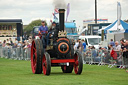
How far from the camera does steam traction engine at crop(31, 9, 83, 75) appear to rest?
557 inches

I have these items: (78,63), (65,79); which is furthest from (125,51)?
(65,79)

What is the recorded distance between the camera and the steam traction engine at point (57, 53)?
14.2m

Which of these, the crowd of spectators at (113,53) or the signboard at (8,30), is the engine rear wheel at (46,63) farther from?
the signboard at (8,30)

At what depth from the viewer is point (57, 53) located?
46.9 feet

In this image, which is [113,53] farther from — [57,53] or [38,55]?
[38,55]

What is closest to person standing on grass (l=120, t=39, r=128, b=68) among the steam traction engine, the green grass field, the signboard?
the green grass field

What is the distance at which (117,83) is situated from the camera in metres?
11.3

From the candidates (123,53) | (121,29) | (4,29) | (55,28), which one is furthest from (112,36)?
(4,29)

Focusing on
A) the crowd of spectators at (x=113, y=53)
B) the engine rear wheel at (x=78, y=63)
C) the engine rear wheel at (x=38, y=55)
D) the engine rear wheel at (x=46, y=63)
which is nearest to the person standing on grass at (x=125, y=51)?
the crowd of spectators at (x=113, y=53)

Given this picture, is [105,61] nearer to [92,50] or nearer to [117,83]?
[92,50]

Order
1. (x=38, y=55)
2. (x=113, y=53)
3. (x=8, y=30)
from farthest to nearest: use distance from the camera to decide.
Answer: (x=8, y=30), (x=113, y=53), (x=38, y=55)

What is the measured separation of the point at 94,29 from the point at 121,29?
72.4ft

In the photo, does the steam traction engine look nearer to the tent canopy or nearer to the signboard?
the tent canopy

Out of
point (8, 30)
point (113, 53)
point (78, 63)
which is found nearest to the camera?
point (78, 63)
